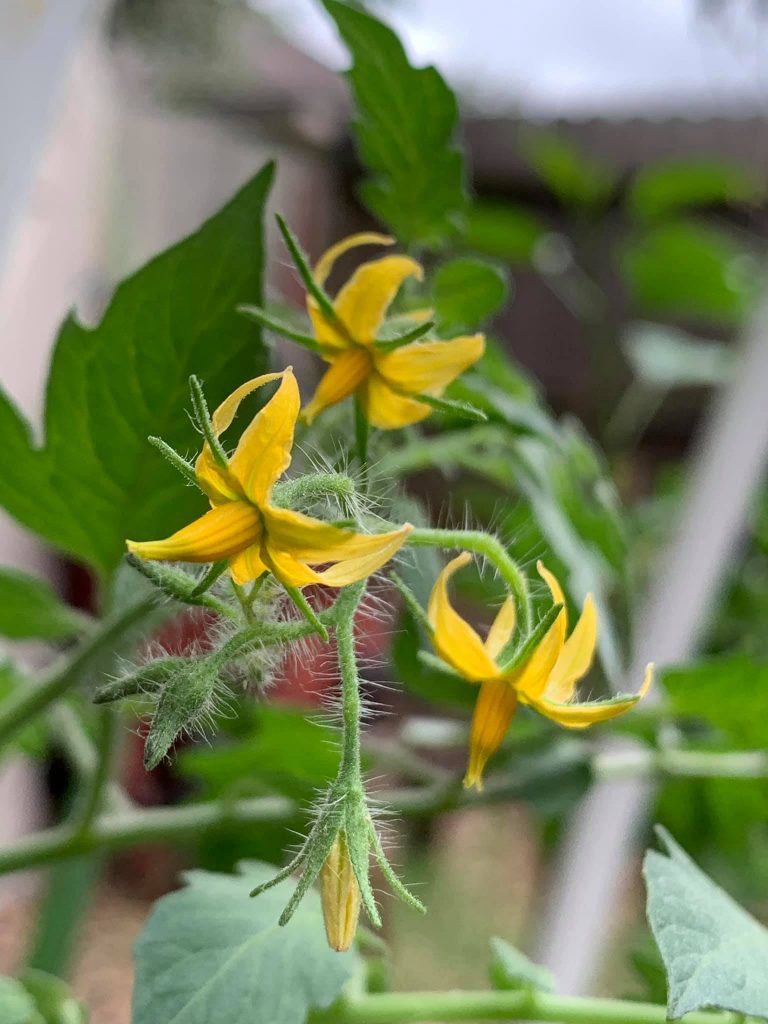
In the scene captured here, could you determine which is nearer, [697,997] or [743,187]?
[697,997]

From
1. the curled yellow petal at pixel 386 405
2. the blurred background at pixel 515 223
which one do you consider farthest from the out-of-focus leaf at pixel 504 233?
the curled yellow petal at pixel 386 405

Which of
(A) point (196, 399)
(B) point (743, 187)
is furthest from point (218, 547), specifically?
(B) point (743, 187)

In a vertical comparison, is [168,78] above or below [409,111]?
above

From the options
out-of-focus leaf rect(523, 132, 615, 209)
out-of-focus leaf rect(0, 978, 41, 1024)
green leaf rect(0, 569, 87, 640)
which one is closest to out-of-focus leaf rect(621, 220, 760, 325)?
out-of-focus leaf rect(523, 132, 615, 209)

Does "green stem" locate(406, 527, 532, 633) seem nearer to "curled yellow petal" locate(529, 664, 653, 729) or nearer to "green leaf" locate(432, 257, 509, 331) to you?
"curled yellow petal" locate(529, 664, 653, 729)

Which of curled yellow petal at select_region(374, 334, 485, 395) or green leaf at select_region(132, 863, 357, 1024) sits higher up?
curled yellow petal at select_region(374, 334, 485, 395)

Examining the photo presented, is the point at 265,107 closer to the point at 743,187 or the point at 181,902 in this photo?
the point at 743,187
